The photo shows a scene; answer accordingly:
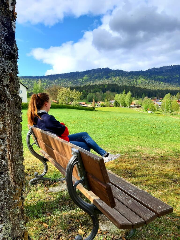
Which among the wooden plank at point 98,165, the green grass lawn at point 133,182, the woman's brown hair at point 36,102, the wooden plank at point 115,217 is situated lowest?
the green grass lawn at point 133,182

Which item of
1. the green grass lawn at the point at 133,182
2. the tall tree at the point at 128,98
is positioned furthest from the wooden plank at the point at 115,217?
the tall tree at the point at 128,98

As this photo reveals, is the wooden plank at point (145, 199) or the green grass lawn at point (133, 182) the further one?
the green grass lawn at point (133, 182)

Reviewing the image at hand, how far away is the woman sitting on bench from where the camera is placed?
4.16m

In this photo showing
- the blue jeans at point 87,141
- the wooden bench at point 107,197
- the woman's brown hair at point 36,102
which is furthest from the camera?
the blue jeans at point 87,141

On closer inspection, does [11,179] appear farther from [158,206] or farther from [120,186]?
[158,206]

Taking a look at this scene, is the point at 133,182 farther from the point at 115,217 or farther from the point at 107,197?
the point at 107,197

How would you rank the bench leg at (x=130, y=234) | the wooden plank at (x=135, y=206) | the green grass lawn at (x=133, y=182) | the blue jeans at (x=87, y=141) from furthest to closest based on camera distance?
the blue jeans at (x=87, y=141)
the green grass lawn at (x=133, y=182)
the bench leg at (x=130, y=234)
the wooden plank at (x=135, y=206)

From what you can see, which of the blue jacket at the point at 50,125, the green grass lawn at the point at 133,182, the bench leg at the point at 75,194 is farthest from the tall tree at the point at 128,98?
the bench leg at the point at 75,194

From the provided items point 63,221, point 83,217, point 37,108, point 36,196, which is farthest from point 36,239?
point 37,108

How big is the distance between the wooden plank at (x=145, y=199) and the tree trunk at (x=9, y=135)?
4.17 feet

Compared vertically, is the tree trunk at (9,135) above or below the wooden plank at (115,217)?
above

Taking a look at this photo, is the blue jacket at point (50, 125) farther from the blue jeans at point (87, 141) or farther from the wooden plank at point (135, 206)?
the wooden plank at point (135, 206)

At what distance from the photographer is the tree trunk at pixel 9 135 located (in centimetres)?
218

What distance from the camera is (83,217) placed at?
3.30 metres
